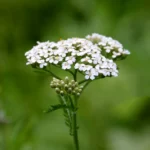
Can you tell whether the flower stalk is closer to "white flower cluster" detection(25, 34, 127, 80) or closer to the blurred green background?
"white flower cluster" detection(25, 34, 127, 80)

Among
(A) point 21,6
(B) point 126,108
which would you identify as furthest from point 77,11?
(B) point 126,108

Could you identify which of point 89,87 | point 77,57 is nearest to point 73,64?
point 77,57

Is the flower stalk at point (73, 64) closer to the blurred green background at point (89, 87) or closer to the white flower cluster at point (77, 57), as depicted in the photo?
the white flower cluster at point (77, 57)

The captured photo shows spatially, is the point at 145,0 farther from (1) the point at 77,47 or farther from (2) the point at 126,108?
(1) the point at 77,47

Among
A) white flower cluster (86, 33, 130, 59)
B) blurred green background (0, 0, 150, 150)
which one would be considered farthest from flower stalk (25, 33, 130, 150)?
blurred green background (0, 0, 150, 150)

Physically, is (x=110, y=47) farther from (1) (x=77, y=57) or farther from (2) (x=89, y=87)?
(2) (x=89, y=87)

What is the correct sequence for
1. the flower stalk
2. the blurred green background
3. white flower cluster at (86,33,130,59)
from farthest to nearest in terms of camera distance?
the blurred green background, white flower cluster at (86,33,130,59), the flower stalk
